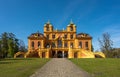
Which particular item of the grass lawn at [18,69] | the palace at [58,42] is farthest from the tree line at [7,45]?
the grass lawn at [18,69]

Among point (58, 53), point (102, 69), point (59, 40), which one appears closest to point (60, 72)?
point (102, 69)

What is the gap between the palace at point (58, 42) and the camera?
185 feet

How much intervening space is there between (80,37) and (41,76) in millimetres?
51954

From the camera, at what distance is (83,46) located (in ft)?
205

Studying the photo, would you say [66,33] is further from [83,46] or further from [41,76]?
[41,76]

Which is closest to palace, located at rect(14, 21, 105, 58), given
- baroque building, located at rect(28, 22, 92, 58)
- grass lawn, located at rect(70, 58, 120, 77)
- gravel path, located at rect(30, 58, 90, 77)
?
baroque building, located at rect(28, 22, 92, 58)

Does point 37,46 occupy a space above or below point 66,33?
below

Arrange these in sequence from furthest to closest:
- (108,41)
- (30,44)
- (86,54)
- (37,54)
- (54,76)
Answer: (108,41), (30,44), (37,54), (86,54), (54,76)

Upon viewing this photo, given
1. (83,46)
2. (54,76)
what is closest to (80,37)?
(83,46)

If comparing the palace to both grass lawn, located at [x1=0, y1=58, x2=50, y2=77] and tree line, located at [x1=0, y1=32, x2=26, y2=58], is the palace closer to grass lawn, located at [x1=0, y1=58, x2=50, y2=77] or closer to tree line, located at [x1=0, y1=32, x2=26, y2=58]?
tree line, located at [x1=0, y1=32, x2=26, y2=58]

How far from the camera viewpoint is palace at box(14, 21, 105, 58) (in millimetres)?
56438

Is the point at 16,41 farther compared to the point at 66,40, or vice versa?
the point at 16,41

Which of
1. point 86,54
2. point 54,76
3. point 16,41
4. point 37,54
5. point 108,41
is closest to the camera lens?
point 54,76

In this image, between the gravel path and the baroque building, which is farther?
the baroque building
